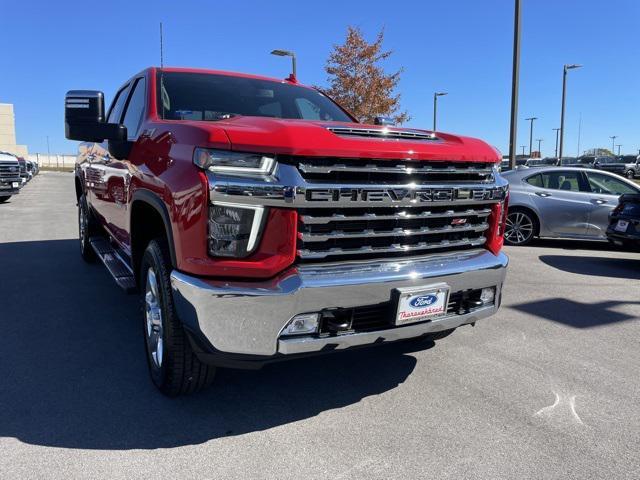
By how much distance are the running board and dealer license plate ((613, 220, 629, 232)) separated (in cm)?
636

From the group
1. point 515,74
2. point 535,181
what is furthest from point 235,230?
point 515,74

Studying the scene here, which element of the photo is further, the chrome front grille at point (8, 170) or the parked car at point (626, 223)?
the chrome front grille at point (8, 170)

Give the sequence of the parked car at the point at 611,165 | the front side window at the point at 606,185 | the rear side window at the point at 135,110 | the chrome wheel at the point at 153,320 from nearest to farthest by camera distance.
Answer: the chrome wheel at the point at 153,320 → the rear side window at the point at 135,110 → the front side window at the point at 606,185 → the parked car at the point at 611,165

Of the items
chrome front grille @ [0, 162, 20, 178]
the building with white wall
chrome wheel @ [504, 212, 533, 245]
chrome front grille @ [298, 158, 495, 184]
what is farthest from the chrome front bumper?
the building with white wall

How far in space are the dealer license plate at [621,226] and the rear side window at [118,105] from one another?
6430 mm

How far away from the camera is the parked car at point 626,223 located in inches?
276

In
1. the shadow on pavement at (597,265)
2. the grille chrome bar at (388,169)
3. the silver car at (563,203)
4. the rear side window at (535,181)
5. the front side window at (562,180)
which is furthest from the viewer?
the rear side window at (535,181)

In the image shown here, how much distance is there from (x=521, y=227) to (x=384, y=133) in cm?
691

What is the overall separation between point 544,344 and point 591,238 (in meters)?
5.49

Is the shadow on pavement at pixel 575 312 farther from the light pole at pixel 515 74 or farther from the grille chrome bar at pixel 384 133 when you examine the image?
the light pole at pixel 515 74

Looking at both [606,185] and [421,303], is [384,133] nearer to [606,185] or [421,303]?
[421,303]

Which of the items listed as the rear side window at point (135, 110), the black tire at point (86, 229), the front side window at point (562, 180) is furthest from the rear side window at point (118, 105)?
the front side window at point (562, 180)

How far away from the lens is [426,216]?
291 cm

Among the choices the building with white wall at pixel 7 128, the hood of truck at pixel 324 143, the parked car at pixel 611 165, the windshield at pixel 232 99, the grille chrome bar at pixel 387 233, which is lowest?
the grille chrome bar at pixel 387 233
